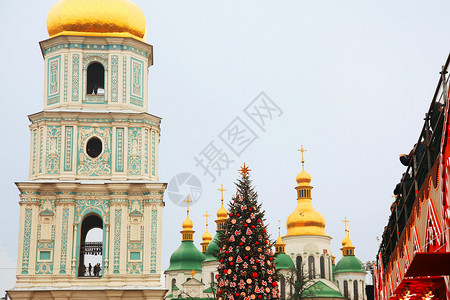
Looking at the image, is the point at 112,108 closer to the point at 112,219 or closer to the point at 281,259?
the point at 112,219

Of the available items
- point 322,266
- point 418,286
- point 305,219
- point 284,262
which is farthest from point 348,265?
point 418,286

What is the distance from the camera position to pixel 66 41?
32781mm

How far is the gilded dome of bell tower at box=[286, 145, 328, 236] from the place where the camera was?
225 feet

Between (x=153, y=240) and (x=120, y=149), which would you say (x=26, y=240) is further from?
(x=120, y=149)

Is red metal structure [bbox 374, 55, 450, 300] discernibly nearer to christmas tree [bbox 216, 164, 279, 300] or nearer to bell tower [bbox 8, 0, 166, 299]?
christmas tree [bbox 216, 164, 279, 300]

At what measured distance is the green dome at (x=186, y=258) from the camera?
2680 inches

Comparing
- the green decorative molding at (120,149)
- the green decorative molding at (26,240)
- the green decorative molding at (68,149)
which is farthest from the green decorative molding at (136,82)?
the green decorative molding at (26,240)

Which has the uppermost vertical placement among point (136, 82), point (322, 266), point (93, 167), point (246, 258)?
point (136, 82)

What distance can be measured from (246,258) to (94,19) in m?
14.7

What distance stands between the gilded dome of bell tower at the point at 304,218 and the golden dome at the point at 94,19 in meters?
37.5

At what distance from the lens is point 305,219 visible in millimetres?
68875

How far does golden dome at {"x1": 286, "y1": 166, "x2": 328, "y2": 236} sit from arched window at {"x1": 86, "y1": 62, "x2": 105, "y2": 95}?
37.2 meters

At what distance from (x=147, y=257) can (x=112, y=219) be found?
1942 mm

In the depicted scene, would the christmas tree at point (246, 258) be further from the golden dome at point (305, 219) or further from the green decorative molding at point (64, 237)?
the golden dome at point (305, 219)
